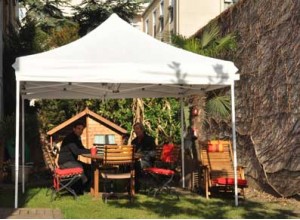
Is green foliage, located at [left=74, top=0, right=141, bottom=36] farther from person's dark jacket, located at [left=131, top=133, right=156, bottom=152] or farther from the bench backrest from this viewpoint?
the bench backrest

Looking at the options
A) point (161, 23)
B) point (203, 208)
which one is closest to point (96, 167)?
point (203, 208)

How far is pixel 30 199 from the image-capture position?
9.40 m

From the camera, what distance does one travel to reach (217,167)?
1029 cm

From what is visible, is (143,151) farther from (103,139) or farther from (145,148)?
(103,139)

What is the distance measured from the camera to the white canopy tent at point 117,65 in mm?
8156

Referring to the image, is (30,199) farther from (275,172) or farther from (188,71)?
(275,172)

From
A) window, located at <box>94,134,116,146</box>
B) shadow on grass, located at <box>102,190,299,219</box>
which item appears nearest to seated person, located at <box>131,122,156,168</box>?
shadow on grass, located at <box>102,190,299,219</box>

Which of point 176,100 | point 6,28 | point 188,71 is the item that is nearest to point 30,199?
point 188,71

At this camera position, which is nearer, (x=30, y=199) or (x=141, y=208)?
(x=141, y=208)

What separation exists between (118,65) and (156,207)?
2.38m

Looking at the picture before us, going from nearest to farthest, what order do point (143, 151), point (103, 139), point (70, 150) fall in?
point (70, 150), point (143, 151), point (103, 139)

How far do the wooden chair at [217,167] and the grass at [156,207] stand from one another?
31 centimetres

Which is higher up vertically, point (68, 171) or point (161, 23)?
point (161, 23)

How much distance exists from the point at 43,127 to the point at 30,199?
5.25 m
